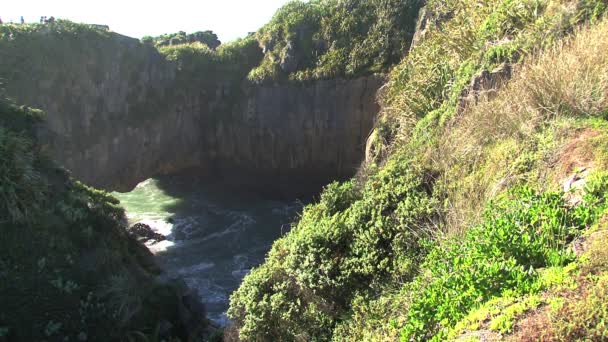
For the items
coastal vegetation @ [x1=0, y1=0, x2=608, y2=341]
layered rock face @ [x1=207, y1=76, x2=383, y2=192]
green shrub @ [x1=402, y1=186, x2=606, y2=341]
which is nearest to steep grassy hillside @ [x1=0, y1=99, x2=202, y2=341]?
coastal vegetation @ [x1=0, y1=0, x2=608, y2=341]

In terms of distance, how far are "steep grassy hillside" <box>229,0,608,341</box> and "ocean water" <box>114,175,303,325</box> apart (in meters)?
9.06

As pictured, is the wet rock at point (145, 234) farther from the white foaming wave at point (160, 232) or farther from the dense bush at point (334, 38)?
Answer: the dense bush at point (334, 38)

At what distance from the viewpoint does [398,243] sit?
25.3 ft

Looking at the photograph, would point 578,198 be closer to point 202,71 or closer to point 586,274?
point 586,274

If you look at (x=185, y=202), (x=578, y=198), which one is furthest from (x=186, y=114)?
(x=578, y=198)

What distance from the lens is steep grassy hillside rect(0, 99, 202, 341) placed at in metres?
11.6

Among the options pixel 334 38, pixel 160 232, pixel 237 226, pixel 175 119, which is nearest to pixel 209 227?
pixel 237 226

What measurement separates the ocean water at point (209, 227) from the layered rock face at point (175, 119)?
1.99 metres

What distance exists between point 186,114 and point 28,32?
10.6 meters

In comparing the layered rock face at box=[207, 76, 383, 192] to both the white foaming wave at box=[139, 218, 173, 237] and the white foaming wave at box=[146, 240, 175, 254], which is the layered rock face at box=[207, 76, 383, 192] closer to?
the white foaming wave at box=[139, 218, 173, 237]

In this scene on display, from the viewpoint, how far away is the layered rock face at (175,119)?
24.9m

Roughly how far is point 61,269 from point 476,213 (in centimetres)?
1111

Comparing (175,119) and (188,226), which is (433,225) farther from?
(175,119)

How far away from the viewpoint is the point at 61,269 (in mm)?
12516
